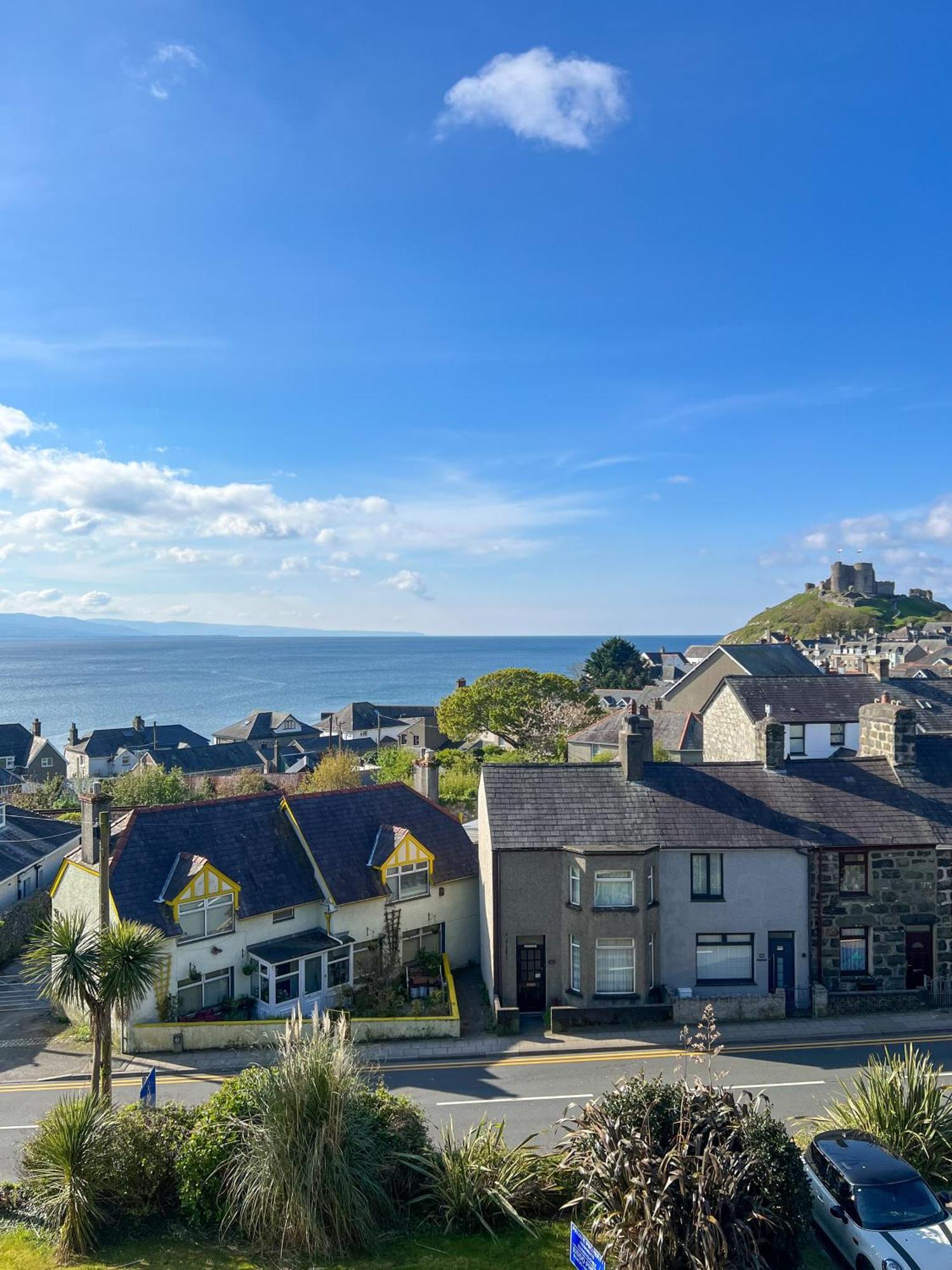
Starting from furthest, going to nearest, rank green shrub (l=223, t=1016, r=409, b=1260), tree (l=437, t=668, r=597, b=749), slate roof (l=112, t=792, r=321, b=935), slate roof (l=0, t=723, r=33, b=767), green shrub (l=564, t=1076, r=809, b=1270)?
1. slate roof (l=0, t=723, r=33, b=767)
2. tree (l=437, t=668, r=597, b=749)
3. slate roof (l=112, t=792, r=321, b=935)
4. green shrub (l=223, t=1016, r=409, b=1260)
5. green shrub (l=564, t=1076, r=809, b=1270)

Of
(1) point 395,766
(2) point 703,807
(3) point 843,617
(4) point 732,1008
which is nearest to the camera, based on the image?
(4) point 732,1008

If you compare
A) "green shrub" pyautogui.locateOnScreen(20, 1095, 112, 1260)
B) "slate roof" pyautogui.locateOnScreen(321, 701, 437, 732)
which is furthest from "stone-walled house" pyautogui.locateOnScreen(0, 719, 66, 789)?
"green shrub" pyautogui.locateOnScreen(20, 1095, 112, 1260)

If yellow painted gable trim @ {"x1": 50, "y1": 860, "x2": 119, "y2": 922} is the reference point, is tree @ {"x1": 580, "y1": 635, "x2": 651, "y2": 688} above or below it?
above

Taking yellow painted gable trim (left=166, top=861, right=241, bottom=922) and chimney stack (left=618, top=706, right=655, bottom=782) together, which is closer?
yellow painted gable trim (left=166, top=861, right=241, bottom=922)

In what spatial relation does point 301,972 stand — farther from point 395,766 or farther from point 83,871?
point 395,766

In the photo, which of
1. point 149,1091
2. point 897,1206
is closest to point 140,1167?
point 149,1091

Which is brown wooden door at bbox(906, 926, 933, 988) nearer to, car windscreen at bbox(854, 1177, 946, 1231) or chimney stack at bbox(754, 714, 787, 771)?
chimney stack at bbox(754, 714, 787, 771)

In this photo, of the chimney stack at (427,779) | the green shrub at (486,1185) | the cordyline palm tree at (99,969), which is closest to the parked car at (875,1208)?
the green shrub at (486,1185)

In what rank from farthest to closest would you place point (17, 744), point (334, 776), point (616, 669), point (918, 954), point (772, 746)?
point (616, 669) < point (17, 744) < point (334, 776) < point (772, 746) < point (918, 954)
